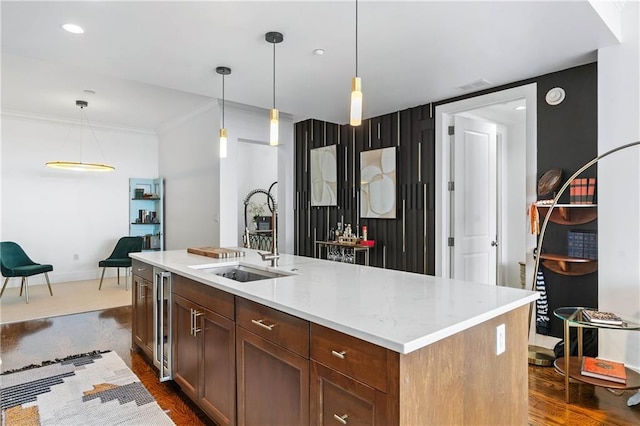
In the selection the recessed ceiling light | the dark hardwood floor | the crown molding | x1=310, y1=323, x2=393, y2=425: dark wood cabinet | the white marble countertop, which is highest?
the crown molding

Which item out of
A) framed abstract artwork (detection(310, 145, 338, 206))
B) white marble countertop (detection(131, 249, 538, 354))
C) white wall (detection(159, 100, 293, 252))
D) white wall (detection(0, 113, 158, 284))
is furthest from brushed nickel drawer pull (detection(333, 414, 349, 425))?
white wall (detection(0, 113, 158, 284))

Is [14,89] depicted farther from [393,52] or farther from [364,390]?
[364,390]

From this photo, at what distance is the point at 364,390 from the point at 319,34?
7.44 ft

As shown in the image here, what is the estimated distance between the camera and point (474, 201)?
14.2 ft

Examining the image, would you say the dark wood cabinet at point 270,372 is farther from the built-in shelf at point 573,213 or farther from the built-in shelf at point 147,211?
the built-in shelf at point 147,211

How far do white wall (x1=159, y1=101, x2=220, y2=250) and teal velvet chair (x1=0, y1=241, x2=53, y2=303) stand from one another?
191 centimetres

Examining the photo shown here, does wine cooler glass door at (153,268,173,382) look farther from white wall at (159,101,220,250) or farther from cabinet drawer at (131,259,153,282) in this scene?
white wall at (159,101,220,250)

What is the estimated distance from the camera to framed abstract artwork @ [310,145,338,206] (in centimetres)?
539

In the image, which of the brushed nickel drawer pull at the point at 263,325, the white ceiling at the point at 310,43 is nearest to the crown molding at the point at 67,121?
the white ceiling at the point at 310,43

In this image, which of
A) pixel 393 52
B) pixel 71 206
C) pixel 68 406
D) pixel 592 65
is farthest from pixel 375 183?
pixel 71 206

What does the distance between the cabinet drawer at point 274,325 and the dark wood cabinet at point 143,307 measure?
1.40m

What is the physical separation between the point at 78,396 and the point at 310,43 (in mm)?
2911

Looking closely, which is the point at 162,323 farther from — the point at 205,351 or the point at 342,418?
the point at 342,418

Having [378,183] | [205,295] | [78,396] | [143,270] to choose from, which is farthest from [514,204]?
[78,396]
